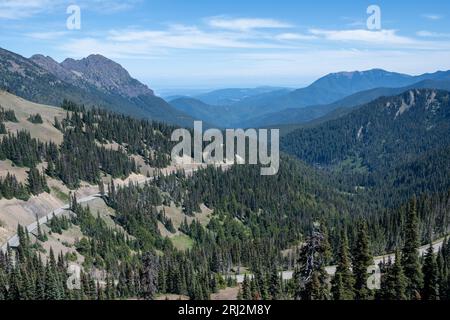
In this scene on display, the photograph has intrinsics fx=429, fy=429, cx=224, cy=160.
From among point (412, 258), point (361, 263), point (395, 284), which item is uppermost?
point (412, 258)

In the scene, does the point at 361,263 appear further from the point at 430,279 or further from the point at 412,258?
the point at 430,279

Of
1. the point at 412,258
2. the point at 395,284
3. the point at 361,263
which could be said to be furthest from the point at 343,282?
the point at 412,258

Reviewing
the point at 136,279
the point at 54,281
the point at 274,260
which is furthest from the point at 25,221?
the point at 274,260

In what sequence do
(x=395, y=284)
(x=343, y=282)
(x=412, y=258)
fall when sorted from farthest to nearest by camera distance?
(x=412, y=258) → (x=343, y=282) → (x=395, y=284)

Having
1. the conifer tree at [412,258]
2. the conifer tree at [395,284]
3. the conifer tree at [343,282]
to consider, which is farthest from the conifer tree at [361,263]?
the conifer tree at [412,258]

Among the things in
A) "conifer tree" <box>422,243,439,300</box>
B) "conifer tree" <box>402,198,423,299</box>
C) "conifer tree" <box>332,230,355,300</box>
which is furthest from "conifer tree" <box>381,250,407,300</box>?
"conifer tree" <box>422,243,439,300</box>

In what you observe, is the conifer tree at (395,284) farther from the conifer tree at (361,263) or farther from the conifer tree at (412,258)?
the conifer tree at (412,258)

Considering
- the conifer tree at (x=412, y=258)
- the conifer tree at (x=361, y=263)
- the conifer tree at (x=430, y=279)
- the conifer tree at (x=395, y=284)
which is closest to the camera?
the conifer tree at (x=395, y=284)

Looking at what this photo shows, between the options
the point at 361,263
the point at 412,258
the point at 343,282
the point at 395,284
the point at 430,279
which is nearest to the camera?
the point at 395,284

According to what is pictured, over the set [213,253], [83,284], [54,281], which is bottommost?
[213,253]

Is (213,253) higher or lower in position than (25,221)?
lower
